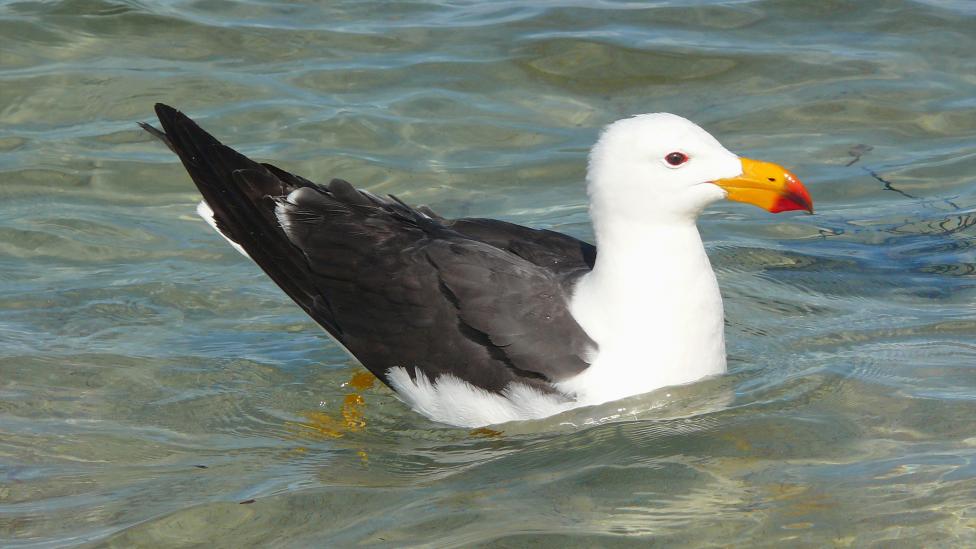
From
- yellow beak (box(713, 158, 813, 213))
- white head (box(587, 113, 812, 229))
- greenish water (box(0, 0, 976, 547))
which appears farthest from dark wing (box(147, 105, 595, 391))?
yellow beak (box(713, 158, 813, 213))

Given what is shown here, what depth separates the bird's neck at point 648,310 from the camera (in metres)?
5.38

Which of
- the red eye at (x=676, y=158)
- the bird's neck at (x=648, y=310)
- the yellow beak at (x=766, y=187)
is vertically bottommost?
the bird's neck at (x=648, y=310)

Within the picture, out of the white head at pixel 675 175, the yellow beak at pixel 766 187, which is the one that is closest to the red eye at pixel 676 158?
the white head at pixel 675 175

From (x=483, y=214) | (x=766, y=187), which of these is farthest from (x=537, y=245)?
(x=483, y=214)

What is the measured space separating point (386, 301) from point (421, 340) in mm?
256

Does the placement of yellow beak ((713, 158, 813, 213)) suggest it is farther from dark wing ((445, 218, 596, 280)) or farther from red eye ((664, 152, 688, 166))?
dark wing ((445, 218, 596, 280))

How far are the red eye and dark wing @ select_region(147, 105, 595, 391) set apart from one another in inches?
26.8

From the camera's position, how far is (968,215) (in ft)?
→ 25.0

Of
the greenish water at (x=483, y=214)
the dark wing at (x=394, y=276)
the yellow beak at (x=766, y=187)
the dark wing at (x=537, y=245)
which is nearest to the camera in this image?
the greenish water at (x=483, y=214)

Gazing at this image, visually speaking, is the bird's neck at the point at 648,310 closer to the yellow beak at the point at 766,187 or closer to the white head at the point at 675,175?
the white head at the point at 675,175

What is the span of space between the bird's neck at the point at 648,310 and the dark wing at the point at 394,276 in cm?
11

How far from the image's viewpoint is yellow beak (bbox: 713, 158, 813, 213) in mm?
5375

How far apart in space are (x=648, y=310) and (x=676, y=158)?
61 centimetres

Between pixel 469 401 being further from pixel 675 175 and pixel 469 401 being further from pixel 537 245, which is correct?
pixel 675 175
